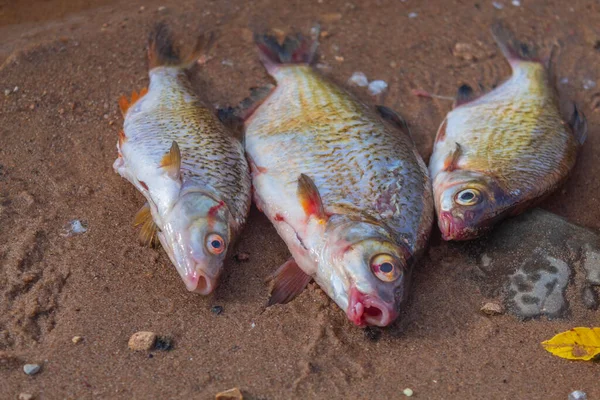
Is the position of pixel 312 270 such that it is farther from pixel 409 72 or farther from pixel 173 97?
pixel 409 72

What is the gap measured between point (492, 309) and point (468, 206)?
2.41ft

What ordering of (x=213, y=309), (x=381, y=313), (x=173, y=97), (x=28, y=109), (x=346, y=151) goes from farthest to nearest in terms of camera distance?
(x=28, y=109)
(x=173, y=97)
(x=346, y=151)
(x=213, y=309)
(x=381, y=313)

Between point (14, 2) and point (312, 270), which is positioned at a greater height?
point (14, 2)

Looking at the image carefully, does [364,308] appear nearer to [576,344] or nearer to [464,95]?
[576,344]

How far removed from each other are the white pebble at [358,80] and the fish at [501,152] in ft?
2.91

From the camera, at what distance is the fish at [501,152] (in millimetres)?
4625

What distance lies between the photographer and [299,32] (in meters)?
6.55

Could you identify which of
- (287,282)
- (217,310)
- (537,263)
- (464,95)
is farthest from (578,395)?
(464,95)

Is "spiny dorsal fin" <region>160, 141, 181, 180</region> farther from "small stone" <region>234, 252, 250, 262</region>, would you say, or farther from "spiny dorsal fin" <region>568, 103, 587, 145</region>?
"spiny dorsal fin" <region>568, 103, 587, 145</region>

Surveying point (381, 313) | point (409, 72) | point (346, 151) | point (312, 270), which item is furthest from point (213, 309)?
point (409, 72)

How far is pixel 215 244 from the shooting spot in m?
4.11

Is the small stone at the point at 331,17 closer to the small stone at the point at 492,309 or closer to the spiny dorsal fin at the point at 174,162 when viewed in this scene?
the spiny dorsal fin at the point at 174,162

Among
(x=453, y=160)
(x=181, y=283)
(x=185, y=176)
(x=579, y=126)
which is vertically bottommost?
(x=579, y=126)

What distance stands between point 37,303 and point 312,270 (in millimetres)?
1730
